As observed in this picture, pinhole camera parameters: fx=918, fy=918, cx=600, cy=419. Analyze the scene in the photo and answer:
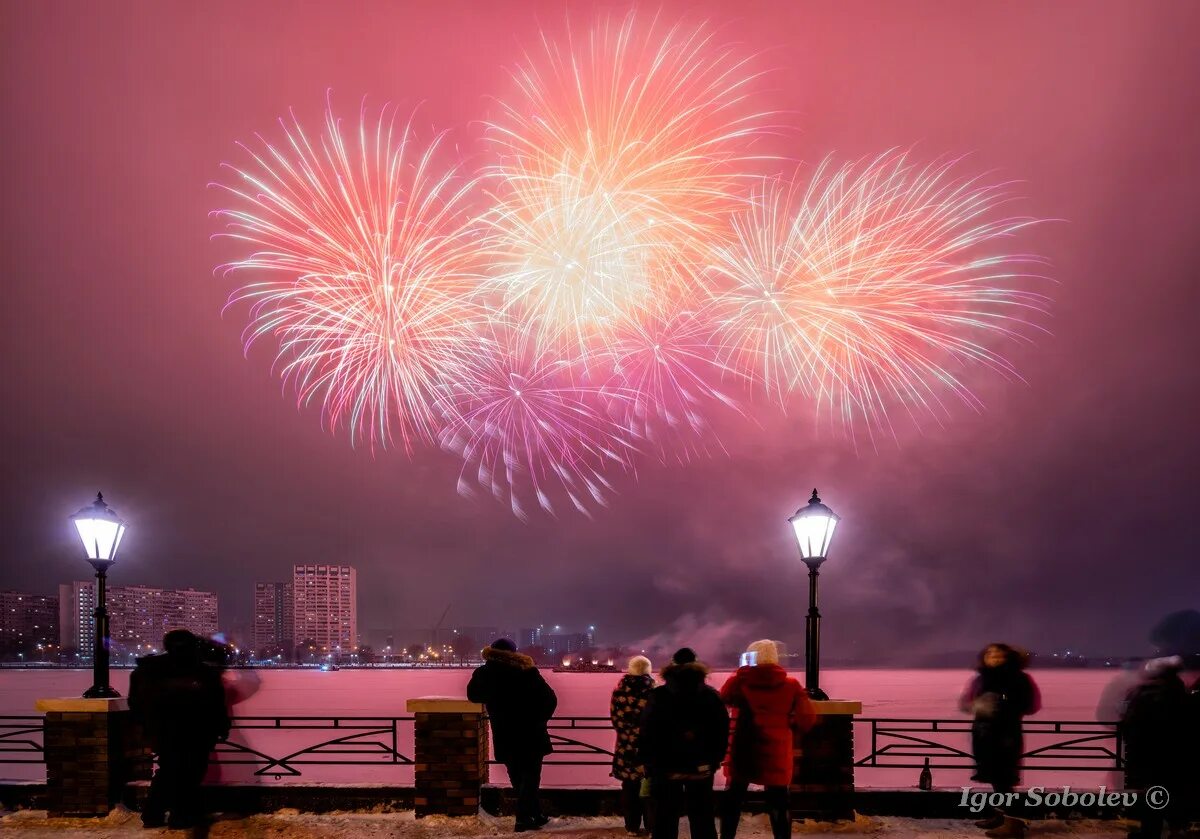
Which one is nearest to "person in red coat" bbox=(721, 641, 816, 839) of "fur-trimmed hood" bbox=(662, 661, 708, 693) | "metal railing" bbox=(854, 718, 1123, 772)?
"fur-trimmed hood" bbox=(662, 661, 708, 693)

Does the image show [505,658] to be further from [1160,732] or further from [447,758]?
[1160,732]

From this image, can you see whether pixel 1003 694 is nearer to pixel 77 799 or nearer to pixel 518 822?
pixel 518 822

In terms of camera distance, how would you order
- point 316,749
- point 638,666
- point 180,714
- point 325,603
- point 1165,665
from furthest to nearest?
point 325,603, point 316,749, point 638,666, point 1165,665, point 180,714

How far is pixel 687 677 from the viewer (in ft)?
20.7

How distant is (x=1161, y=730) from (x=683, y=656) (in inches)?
156

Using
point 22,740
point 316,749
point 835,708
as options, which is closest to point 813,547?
point 835,708

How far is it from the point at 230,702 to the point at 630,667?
343 centimetres

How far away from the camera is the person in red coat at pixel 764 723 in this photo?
693 centimetres

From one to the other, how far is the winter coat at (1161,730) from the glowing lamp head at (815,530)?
10.3 feet

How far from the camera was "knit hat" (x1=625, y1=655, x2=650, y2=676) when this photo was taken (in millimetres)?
7971

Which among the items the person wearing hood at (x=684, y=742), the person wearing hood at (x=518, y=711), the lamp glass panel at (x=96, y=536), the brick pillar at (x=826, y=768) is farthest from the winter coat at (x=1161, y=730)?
the lamp glass panel at (x=96, y=536)

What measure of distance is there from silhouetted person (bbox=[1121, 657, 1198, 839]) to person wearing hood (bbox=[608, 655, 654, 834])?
3.89 m

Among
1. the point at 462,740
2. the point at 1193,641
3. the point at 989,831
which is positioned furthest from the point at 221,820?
the point at 1193,641

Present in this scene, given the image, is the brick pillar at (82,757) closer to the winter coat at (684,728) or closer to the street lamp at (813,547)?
the winter coat at (684,728)
